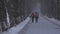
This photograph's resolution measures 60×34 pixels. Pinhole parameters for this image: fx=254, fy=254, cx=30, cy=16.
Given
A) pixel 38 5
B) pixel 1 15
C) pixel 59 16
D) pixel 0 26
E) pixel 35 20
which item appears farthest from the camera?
Result: pixel 38 5

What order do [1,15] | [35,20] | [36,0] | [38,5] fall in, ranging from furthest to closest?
[38,5] < [36,0] < [35,20] < [1,15]

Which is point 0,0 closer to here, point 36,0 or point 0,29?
point 0,29

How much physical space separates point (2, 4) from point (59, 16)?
109ft

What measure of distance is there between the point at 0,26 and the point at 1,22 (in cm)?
26

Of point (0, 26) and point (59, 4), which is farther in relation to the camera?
point (59, 4)

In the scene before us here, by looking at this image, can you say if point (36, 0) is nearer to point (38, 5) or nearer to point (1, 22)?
point (38, 5)

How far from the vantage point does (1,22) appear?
14.2 metres

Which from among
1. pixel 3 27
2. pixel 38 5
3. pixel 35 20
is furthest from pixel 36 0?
pixel 3 27

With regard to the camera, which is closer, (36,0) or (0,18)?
(0,18)

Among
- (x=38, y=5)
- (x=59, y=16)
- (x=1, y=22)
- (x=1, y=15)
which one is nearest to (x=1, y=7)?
(x=1, y=15)

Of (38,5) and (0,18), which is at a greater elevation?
(0,18)

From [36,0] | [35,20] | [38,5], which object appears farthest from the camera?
[38,5]

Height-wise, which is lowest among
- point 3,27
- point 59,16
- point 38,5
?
point 38,5

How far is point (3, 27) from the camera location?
1488 cm
